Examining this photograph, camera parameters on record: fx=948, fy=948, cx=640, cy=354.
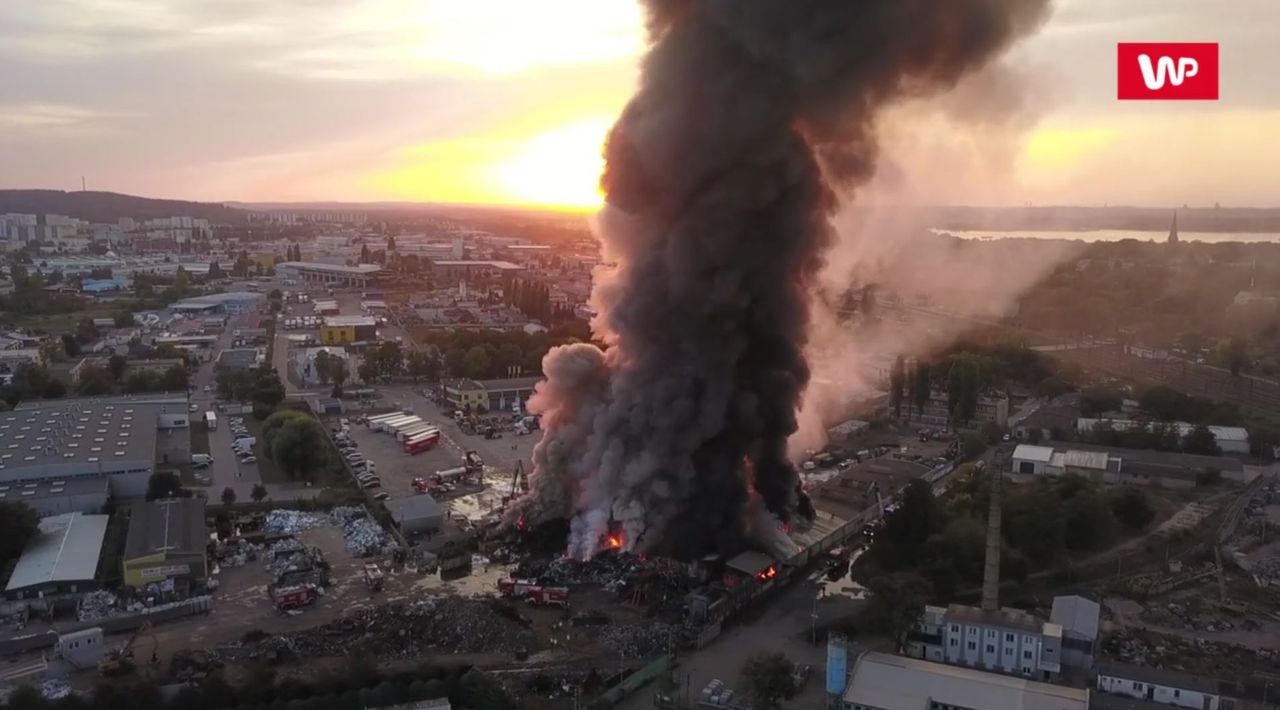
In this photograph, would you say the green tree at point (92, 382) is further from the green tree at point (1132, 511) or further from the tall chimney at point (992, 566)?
the green tree at point (1132, 511)

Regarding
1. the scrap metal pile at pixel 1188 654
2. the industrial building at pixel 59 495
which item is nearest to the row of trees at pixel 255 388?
the industrial building at pixel 59 495

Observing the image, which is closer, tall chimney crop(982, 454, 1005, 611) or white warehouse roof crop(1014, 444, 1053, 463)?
tall chimney crop(982, 454, 1005, 611)

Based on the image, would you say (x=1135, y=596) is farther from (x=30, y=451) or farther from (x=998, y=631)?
(x=30, y=451)

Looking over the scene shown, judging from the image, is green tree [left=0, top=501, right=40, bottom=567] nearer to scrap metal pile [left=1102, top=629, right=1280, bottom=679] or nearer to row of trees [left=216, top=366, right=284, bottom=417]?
row of trees [left=216, top=366, right=284, bottom=417]

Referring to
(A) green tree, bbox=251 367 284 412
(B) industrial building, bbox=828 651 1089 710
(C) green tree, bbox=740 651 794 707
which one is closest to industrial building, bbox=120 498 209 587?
(C) green tree, bbox=740 651 794 707

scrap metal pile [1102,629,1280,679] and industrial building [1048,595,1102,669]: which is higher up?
industrial building [1048,595,1102,669]

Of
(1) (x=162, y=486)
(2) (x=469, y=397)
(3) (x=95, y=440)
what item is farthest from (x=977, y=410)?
(3) (x=95, y=440)

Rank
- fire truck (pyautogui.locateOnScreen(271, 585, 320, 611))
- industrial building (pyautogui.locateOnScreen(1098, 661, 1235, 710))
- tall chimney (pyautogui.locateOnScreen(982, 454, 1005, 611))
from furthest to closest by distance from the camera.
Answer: fire truck (pyautogui.locateOnScreen(271, 585, 320, 611)) < tall chimney (pyautogui.locateOnScreen(982, 454, 1005, 611)) < industrial building (pyautogui.locateOnScreen(1098, 661, 1235, 710))
